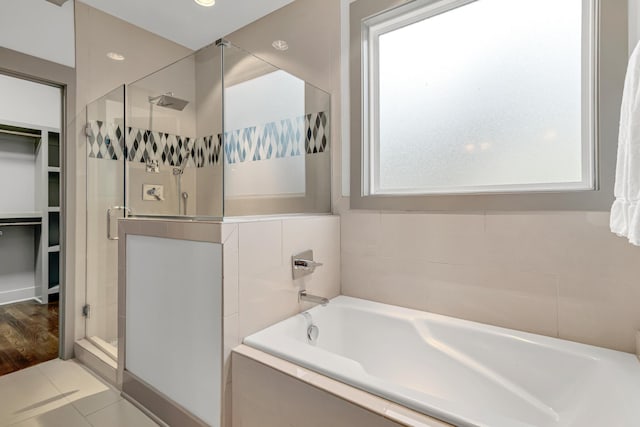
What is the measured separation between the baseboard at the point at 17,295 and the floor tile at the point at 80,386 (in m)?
1.80

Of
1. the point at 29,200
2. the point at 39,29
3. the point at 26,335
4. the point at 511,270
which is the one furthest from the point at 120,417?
the point at 29,200

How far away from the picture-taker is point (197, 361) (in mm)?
1404

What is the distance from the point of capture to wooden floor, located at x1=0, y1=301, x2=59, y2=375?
2.20 m

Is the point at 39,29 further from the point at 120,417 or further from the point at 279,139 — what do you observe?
the point at 120,417

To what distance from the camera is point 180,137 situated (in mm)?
1518

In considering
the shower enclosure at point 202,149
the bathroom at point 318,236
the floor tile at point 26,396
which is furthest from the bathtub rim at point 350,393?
the floor tile at point 26,396

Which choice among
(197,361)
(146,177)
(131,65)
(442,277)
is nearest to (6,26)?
(131,65)

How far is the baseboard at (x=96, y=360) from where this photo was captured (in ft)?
6.47

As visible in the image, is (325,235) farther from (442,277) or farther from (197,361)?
(197,361)

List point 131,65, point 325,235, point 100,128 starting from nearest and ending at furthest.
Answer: point 325,235
point 100,128
point 131,65

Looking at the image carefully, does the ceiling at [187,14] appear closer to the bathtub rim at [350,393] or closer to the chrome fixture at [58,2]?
the chrome fixture at [58,2]

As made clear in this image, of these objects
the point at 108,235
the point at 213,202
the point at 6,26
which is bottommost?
the point at 108,235

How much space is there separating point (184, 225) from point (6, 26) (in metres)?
1.86

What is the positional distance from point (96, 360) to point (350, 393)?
1955 millimetres
